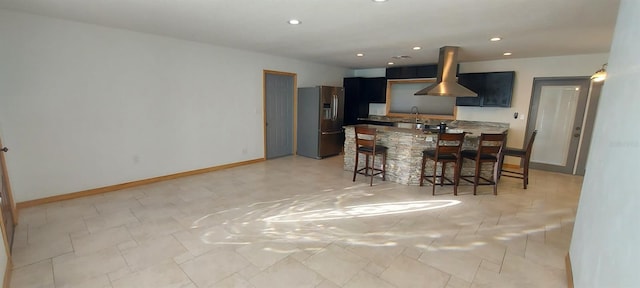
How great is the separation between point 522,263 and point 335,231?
1.68 meters

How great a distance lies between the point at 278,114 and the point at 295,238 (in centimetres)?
398

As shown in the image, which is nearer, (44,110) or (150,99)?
(44,110)

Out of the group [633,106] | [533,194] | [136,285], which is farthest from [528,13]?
[136,285]

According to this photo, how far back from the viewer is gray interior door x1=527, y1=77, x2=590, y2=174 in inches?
201

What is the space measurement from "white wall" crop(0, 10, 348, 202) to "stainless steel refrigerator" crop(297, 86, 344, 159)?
1404mm

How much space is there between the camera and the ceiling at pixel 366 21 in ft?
8.54

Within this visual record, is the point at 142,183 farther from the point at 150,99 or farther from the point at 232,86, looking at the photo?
the point at 232,86

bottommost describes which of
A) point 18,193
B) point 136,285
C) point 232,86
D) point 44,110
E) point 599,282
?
point 136,285

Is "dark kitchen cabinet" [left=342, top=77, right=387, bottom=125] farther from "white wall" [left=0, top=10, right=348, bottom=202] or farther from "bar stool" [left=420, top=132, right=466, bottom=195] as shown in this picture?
"bar stool" [left=420, top=132, right=466, bottom=195]

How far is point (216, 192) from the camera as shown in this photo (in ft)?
13.0

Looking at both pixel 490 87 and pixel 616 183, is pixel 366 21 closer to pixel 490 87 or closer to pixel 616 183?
pixel 616 183

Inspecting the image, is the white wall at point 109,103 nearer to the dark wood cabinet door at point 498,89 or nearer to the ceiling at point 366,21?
the ceiling at point 366,21

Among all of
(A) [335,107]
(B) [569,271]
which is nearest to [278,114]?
(A) [335,107]

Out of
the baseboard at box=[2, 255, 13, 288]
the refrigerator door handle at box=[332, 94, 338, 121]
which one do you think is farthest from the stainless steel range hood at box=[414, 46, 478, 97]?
the baseboard at box=[2, 255, 13, 288]
